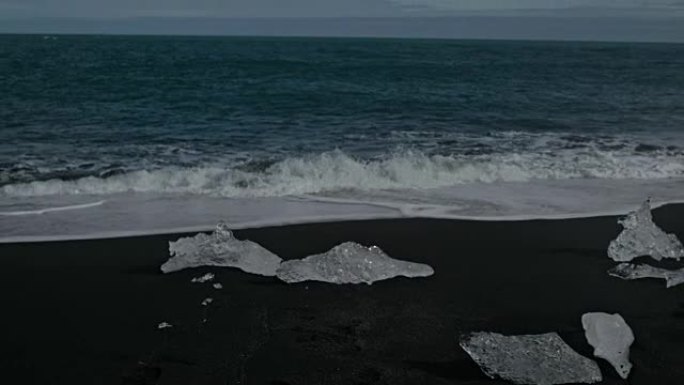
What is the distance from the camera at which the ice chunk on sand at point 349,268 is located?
6.64 metres

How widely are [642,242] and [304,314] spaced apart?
15.0 feet

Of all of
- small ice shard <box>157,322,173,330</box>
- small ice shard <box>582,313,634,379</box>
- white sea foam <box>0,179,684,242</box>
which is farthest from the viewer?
white sea foam <box>0,179,684,242</box>

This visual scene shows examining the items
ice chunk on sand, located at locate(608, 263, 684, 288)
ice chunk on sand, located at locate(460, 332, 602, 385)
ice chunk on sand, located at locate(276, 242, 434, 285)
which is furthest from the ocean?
ice chunk on sand, located at locate(460, 332, 602, 385)

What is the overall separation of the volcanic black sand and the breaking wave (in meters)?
2.95

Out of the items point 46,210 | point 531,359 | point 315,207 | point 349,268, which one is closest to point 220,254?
point 349,268

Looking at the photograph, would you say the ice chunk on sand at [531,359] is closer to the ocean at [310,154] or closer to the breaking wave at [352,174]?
the ocean at [310,154]

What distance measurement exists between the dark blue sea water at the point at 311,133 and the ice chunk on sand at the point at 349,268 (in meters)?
3.89

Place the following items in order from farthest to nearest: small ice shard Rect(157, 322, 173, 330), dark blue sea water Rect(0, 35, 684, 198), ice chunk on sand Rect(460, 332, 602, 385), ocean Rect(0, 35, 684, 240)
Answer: dark blue sea water Rect(0, 35, 684, 198)
ocean Rect(0, 35, 684, 240)
small ice shard Rect(157, 322, 173, 330)
ice chunk on sand Rect(460, 332, 602, 385)

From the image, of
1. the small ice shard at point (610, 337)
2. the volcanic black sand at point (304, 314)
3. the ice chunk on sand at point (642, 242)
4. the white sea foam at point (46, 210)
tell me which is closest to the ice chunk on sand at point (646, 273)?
the volcanic black sand at point (304, 314)

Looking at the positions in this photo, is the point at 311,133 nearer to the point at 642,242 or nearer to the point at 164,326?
the point at 642,242

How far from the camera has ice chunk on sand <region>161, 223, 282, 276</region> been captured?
6886mm

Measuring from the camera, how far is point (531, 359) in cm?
491

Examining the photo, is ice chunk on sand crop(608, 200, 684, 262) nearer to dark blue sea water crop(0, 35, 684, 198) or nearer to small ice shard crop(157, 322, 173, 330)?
dark blue sea water crop(0, 35, 684, 198)

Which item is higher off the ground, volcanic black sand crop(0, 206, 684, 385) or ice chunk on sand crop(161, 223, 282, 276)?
ice chunk on sand crop(161, 223, 282, 276)
